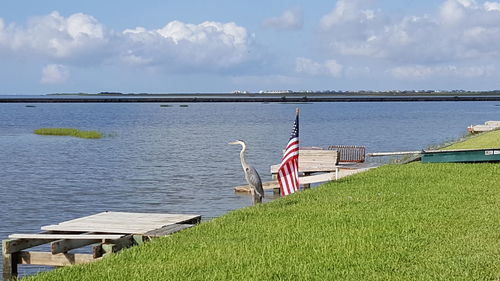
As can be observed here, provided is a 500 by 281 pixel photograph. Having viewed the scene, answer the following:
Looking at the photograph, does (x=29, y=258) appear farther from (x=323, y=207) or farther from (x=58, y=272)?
(x=323, y=207)

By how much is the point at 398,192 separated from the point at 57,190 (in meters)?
18.5

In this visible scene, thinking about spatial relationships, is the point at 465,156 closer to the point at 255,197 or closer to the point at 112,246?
the point at 255,197

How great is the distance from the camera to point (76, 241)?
47.8 feet

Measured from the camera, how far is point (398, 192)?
19578 millimetres

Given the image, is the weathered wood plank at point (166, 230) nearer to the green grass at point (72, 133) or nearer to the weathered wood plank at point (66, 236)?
the weathered wood plank at point (66, 236)

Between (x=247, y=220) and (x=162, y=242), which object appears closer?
(x=162, y=242)

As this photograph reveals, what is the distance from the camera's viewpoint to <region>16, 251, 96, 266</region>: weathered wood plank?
14195 mm

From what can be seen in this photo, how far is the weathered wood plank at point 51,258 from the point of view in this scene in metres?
14.2

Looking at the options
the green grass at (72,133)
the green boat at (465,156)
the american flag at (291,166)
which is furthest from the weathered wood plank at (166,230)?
the green grass at (72,133)

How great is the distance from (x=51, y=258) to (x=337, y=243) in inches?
227

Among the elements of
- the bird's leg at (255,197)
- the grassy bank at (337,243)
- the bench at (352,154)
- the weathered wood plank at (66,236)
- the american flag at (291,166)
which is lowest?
the bench at (352,154)

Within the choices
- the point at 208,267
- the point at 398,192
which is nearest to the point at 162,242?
the point at 208,267

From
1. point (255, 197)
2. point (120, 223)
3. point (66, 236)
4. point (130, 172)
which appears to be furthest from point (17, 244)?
point (130, 172)

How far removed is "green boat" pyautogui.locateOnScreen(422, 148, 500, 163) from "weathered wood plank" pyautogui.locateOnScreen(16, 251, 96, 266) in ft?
53.7
